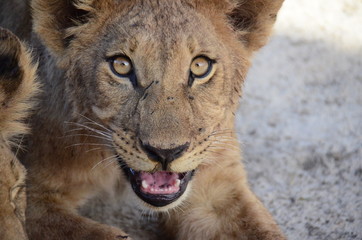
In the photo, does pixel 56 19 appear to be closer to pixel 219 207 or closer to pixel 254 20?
pixel 254 20

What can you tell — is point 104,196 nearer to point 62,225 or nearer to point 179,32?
point 62,225

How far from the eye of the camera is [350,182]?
321 centimetres

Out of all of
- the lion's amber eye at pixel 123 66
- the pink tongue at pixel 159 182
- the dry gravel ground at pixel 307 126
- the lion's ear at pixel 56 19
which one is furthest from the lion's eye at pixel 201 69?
the dry gravel ground at pixel 307 126

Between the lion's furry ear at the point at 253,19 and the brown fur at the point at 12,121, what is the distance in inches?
29.7

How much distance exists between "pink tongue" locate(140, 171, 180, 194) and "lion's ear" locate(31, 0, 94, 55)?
0.53 m

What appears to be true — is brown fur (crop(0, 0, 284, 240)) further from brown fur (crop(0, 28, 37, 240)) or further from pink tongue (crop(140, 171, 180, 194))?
brown fur (crop(0, 28, 37, 240))

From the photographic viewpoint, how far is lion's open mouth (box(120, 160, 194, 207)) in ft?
7.79

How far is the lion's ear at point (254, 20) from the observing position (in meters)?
2.66

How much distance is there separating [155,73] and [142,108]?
119mm

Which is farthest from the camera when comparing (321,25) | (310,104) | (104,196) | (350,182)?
(321,25)

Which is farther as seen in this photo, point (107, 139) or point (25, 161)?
point (25, 161)

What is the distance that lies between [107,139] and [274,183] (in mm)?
1043

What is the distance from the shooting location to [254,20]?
2691 millimetres

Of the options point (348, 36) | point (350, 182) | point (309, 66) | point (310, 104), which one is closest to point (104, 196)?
point (350, 182)
